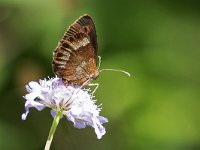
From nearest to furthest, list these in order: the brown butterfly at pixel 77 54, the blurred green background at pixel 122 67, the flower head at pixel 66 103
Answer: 1. the flower head at pixel 66 103
2. the brown butterfly at pixel 77 54
3. the blurred green background at pixel 122 67

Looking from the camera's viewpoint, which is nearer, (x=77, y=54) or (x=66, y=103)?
(x=66, y=103)

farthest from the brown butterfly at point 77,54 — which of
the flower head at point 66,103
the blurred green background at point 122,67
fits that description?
the blurred green background at point 122,67

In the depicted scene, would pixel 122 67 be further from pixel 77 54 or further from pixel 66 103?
pixel 66 103

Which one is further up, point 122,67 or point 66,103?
point 66,103

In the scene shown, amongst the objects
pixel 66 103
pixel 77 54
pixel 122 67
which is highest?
pixel 77 54

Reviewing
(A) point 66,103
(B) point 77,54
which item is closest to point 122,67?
(B) point 77,54

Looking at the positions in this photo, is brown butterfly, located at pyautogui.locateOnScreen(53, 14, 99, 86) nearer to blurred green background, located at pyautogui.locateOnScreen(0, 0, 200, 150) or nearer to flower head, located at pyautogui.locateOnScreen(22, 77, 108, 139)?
flower head, located at pyautogui.locateOnScreen(22, 77, 108, 139)

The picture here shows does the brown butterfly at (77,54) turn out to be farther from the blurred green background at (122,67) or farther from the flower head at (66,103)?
the blurred green background at (122,67)
